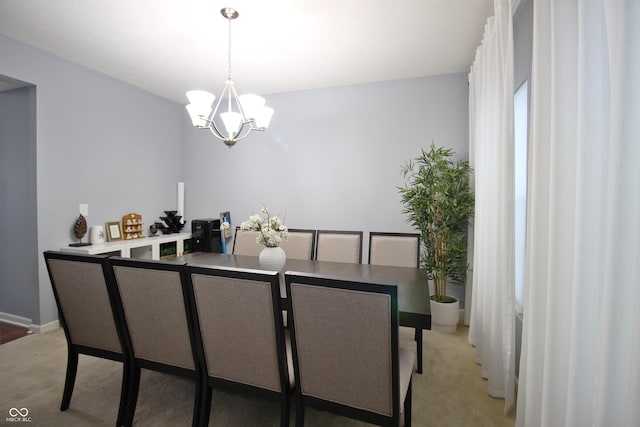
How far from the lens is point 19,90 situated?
3125 mm

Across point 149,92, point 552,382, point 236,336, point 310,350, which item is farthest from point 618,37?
point 149,92

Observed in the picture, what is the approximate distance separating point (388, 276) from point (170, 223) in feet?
11.3

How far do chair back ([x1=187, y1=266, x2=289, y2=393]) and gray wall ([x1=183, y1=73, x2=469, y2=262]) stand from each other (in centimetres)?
250

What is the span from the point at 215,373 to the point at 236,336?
0.94 feet

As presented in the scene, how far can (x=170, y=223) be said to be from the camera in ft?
14.4

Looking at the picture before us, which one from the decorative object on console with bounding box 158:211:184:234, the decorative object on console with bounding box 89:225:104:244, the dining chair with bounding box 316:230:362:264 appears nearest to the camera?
the dining chair with bounding box 316:230:362:264

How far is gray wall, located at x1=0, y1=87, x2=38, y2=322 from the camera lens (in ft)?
9.97

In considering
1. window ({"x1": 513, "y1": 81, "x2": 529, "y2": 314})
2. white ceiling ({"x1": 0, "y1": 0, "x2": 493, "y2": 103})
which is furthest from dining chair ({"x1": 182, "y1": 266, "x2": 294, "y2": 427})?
white ceiling ({"x1": 0, "y1": 0, "x2": 493, "y2": 103})

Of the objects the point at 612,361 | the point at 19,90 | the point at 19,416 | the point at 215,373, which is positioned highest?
the point at 19,90

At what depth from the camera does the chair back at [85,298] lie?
66.7 inches

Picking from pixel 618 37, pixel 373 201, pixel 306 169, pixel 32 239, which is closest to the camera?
pixel 618 37

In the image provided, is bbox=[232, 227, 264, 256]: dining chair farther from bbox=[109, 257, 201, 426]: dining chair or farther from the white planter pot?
the white planter pot

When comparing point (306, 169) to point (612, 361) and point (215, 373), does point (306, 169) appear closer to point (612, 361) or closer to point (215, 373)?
point (215, 373)

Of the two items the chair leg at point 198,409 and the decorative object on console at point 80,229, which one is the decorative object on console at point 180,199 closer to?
the decorative object on console at point 80,229
